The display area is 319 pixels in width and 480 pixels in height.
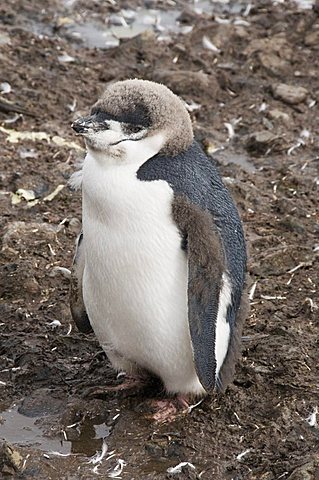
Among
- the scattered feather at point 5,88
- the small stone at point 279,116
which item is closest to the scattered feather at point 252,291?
the small stone at point 279,116

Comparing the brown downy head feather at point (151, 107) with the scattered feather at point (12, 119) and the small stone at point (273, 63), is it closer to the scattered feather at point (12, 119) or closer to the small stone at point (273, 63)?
the scattered feather at point (12, 119)

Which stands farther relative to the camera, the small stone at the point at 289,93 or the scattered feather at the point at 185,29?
the scattered feather at the point at 185,29

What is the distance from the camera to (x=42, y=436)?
5.02 metres

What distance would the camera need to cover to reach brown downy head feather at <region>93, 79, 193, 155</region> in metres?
4.68

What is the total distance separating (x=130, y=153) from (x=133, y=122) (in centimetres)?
12

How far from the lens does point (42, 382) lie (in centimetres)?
537

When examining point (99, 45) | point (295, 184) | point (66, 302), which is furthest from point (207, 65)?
point (66, 302)

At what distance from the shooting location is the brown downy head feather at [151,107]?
4680 mm

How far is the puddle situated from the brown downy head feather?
1.22 m

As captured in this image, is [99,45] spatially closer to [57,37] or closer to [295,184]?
[57,37]

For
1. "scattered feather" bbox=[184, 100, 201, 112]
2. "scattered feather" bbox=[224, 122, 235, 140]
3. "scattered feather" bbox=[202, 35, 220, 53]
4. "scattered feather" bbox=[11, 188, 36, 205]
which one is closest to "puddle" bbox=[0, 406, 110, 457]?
"scattered feather" bbox=[11, 188, 36, 205]

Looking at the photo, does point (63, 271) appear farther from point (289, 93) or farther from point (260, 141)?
point (289, 93)

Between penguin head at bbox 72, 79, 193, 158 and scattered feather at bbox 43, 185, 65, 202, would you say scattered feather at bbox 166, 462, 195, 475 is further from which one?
scattered feather at bbox 43, 185, 65, 202

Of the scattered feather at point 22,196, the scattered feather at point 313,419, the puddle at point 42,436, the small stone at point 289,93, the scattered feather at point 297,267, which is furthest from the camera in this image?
the small stone at point 289,93
